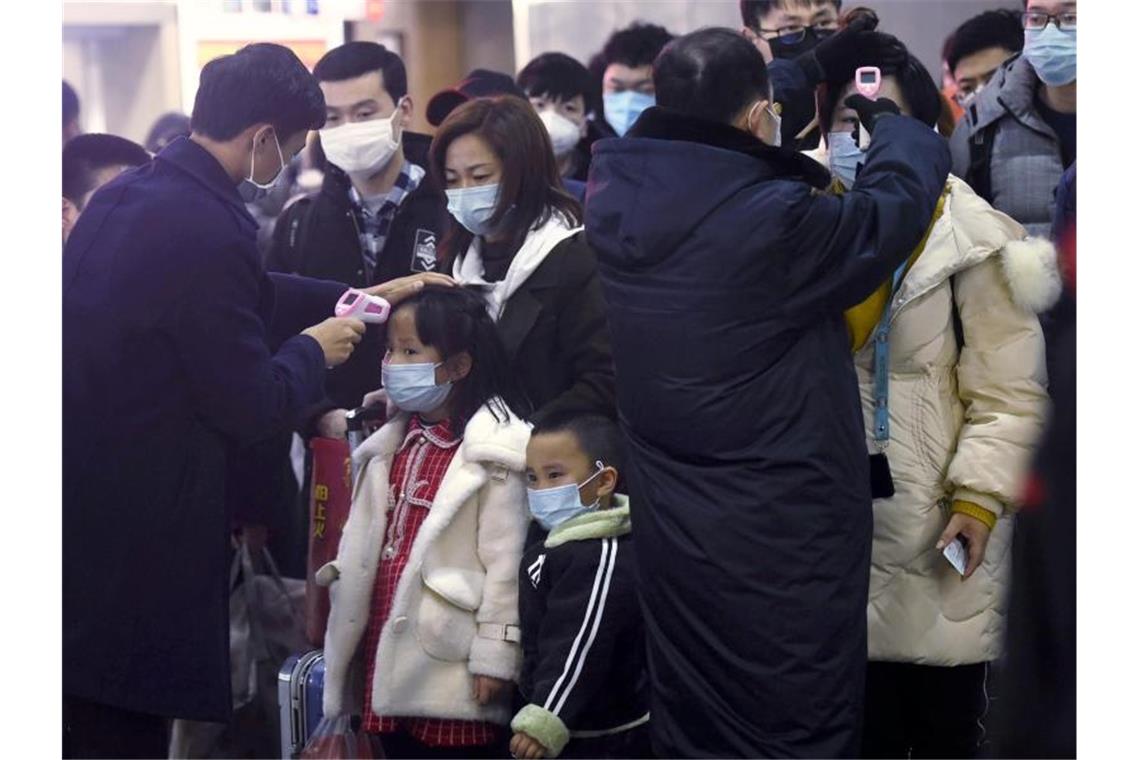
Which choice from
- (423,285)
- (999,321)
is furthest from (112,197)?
(999,321)

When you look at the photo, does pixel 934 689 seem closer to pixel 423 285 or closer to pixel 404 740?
pixel 404 740

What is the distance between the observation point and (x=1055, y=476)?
116 inches

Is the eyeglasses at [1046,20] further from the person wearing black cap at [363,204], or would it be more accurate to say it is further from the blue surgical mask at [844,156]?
the person wearing black cap at [363,204]

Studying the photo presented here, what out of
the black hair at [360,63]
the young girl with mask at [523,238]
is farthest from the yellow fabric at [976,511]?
the black hair at [360,63]

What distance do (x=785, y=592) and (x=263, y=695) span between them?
116cm

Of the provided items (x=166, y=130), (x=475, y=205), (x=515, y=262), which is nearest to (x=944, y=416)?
(x=515, y=262)

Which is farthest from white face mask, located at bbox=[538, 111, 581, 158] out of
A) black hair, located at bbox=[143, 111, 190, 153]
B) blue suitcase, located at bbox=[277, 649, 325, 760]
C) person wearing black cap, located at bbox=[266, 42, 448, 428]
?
blue suitcase, located at bbox=[277, 649, 325, 760]

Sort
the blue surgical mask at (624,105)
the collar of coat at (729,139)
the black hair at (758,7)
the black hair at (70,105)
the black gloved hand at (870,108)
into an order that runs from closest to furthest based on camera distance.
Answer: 1. the collar of coat at (729,139)
2. the black gloved hand at (870,108)
3. the black hair at (758,7)
4. the black hair at (70,105)
5. the blue surgical mask at (624,105)

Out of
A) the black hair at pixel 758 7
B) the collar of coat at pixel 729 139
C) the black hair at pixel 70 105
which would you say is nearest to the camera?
the collar of coat at pixel 729 139

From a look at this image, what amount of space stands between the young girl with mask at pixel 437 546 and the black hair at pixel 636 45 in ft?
1.91

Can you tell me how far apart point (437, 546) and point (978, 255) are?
46.2 inches

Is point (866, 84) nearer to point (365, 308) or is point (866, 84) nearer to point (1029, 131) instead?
point (1029, 131)

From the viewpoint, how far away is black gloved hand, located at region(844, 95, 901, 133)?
9.11 feet

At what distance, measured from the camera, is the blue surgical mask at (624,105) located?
3219 millimetres
